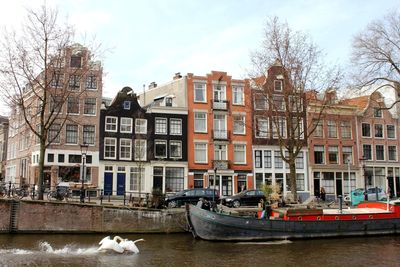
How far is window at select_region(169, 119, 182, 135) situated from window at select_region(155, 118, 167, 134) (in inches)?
23.3

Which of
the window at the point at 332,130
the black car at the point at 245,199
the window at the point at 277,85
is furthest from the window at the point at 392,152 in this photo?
the black car at the point at 245,199

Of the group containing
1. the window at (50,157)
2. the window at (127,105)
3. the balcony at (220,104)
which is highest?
the balcony at (220,104)

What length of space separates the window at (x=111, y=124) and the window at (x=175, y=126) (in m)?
5.39

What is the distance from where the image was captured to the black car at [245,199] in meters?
35.4

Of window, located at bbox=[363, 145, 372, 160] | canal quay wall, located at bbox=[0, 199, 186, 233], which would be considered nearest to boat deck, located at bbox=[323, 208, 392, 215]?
canal quay wall, located at bbox=[0, 199, 186, 233]

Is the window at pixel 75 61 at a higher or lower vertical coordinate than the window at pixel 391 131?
higher

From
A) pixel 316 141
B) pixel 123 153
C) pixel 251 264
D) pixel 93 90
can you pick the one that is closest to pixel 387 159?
pixel 316 141

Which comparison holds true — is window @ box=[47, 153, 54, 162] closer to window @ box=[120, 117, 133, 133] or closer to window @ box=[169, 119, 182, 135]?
window @ box=[120, 117, 133, 133]

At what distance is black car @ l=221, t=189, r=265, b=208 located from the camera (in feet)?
116

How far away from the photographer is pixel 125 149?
4306 cm

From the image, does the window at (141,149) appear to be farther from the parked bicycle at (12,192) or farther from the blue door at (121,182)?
the parked bicycle at (12,192)

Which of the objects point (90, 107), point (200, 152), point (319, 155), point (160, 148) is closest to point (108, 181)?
point (160, 148)

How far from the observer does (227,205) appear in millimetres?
35406

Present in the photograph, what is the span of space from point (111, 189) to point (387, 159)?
31.1 meters
